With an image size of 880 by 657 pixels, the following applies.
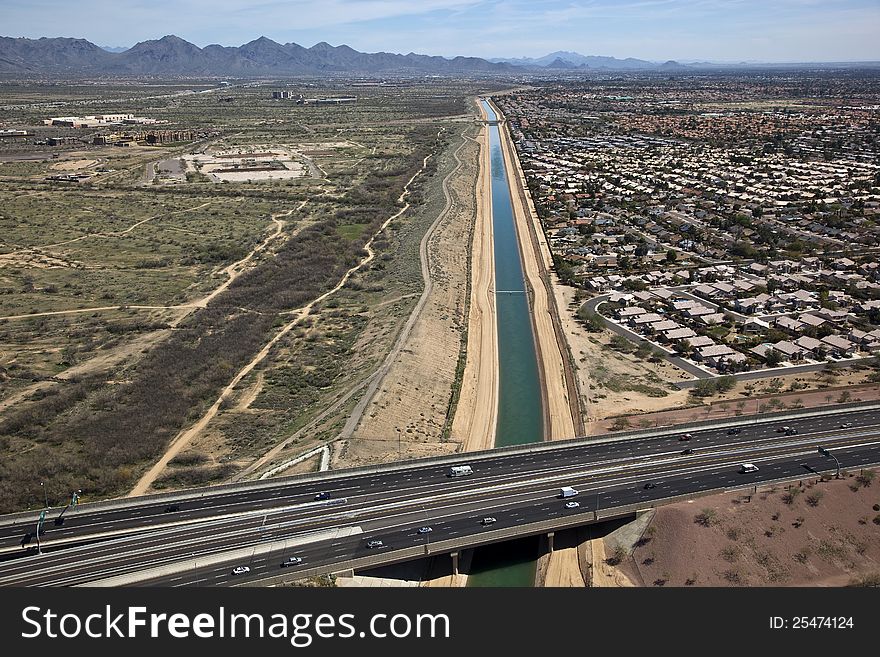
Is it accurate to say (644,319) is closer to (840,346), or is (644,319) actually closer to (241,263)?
(840,346)

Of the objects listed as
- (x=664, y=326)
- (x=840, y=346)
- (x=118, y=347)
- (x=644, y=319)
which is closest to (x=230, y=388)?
(x=118, y=347)

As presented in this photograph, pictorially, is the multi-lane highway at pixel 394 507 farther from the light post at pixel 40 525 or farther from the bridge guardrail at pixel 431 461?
the light post at pixel 40 525

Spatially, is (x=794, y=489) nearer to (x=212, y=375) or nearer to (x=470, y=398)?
(x=470, y=398)

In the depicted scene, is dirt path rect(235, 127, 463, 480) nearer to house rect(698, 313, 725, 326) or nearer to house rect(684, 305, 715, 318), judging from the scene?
house rect(684, 305, 715, 318)

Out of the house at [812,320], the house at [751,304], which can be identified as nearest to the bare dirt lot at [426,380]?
the house at [751,304]
